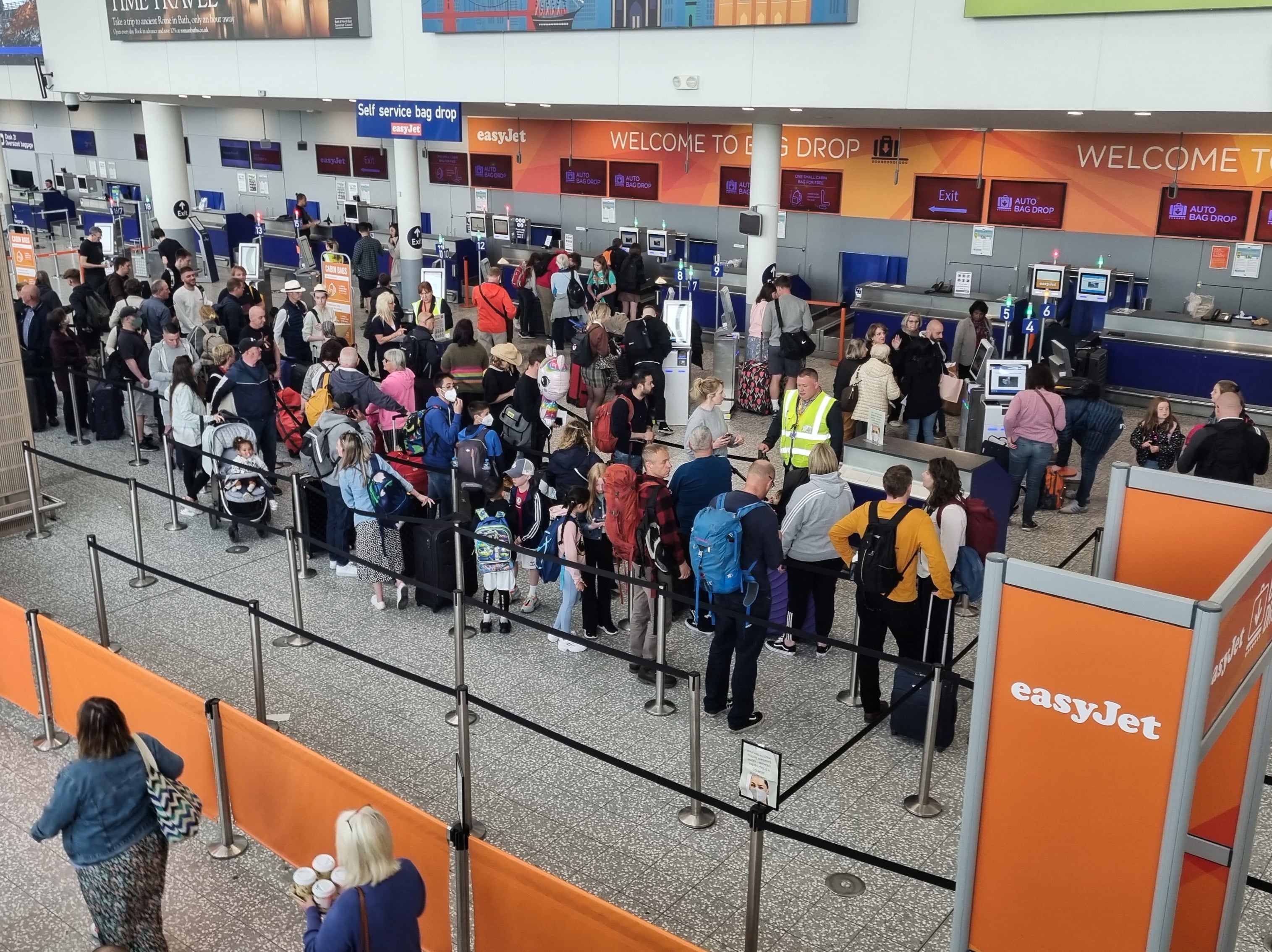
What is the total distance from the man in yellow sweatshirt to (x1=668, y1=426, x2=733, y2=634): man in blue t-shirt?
3.21ft

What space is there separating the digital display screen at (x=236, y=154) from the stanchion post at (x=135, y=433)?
16.8 metres

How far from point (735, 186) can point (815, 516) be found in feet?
43.5

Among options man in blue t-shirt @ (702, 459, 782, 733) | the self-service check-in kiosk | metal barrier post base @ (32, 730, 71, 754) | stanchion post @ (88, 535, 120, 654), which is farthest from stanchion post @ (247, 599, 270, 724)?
the self-service check-in kiosk

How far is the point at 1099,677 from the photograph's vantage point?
3184mm

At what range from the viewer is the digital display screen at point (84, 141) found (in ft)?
102

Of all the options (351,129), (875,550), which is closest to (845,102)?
(875,550)

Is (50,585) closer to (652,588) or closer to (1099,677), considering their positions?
(652,588)

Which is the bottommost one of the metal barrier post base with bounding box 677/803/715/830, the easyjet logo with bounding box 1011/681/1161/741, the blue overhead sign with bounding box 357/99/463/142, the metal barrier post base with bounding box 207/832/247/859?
the metal barrier post base with bounding box 207/832/247/859

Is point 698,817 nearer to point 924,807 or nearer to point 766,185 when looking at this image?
point 924,807

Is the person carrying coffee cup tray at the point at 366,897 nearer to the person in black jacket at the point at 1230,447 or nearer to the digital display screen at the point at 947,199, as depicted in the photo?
the person in black jacket at the point at 1230,447

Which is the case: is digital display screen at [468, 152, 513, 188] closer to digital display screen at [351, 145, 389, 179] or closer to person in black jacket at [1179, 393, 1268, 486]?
digital display screen at [351, 145, 389, 179]

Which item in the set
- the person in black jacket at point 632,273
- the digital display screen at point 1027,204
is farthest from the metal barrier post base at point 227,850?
the digital display screen at point 1027,204

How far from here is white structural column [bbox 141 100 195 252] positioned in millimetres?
22141

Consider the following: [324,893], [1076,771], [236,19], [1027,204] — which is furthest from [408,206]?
[1076,771]
